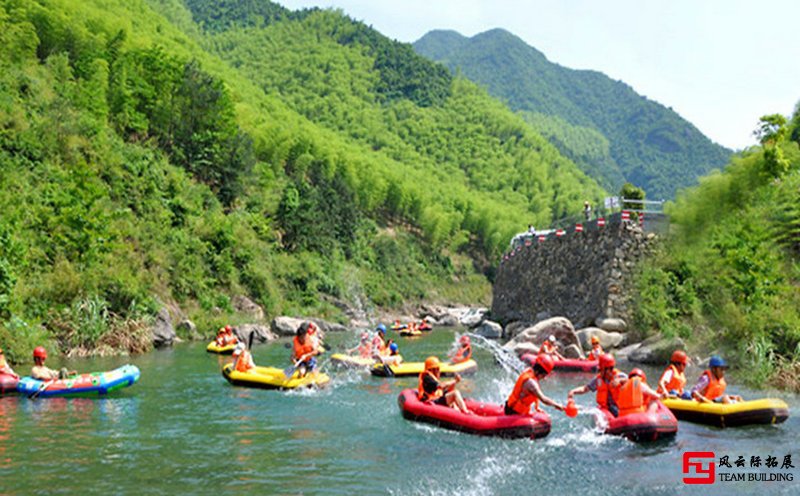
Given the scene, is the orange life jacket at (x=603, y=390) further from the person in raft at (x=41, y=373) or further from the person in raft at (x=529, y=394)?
the person in raft at (x=41, y=373)

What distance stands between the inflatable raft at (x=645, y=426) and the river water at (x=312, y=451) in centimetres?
16

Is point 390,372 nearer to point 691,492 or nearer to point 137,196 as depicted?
point 691,492

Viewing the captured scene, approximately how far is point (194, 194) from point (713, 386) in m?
34.0

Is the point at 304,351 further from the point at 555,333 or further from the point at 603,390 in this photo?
the point at 555,333

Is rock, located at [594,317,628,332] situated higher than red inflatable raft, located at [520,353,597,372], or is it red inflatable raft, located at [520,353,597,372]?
rock, located at [594,317,628,332]

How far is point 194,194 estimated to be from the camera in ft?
135

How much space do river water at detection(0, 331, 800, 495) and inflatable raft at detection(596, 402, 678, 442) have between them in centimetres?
16

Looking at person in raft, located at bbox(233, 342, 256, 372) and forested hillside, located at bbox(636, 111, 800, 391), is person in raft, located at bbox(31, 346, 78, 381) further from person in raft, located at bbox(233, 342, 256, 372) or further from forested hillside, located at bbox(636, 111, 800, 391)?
forested hillside, located at bbox(636, 111, 800, 391)

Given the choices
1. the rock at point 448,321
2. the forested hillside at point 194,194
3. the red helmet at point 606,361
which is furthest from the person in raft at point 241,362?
the rock at point 448,321

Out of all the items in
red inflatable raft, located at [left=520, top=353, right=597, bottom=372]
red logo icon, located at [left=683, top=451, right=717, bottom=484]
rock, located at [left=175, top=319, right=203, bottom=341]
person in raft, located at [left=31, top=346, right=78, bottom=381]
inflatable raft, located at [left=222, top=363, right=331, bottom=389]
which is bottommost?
rock, located at [left=175, top=319, right=203, bottom=341]

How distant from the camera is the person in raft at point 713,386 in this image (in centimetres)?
1256

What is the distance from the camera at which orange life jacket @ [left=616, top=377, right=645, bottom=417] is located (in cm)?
1145

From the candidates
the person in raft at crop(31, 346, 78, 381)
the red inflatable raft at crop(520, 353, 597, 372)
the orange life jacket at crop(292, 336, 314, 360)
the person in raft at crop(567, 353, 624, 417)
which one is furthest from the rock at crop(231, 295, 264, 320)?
the person in raft at crop(567, 353, 624, 417)

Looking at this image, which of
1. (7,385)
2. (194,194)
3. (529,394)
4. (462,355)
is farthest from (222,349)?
(194,194)
